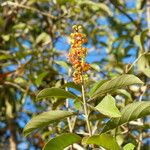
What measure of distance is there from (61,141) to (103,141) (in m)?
0.11

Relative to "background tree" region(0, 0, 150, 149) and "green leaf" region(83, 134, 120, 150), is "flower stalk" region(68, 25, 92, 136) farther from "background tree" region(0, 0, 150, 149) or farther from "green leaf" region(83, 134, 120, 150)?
"background tree" region(0, 0, 150, 149)

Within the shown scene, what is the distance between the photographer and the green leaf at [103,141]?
1070 millimetres

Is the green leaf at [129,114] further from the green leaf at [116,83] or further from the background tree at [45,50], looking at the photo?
the background tree at [45,50]

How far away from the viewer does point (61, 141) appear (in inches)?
44.8

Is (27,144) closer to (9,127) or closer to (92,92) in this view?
(9,127)

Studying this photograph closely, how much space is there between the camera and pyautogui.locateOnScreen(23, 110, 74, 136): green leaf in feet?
3.90

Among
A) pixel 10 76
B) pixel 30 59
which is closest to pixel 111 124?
pixel 30 59

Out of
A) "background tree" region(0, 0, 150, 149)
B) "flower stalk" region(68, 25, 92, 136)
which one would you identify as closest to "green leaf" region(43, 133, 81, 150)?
"flower stalk" region(68, 25, 92, 136)

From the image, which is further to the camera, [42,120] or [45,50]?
[45,50]

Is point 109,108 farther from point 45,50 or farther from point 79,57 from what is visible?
point 45,50

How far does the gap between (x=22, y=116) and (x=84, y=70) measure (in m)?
2.70

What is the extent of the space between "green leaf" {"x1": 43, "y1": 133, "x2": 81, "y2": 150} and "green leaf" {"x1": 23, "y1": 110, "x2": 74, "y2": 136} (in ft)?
0.23

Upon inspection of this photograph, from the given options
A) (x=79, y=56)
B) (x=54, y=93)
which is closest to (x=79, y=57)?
(x=79, y=56)

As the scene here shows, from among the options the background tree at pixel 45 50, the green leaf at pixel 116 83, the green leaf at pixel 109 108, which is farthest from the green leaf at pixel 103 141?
the background tree at pixel 45 50
